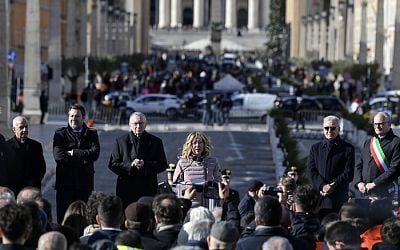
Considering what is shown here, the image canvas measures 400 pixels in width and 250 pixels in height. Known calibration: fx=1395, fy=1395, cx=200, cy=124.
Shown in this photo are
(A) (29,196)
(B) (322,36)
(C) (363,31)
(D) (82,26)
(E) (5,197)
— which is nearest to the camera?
(E) (5,197)

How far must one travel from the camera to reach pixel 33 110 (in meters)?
44.5

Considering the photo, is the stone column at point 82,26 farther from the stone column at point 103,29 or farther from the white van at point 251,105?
the stone column at point 103,29

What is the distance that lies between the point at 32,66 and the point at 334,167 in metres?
30.8

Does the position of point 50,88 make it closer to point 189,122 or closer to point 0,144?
point 189,122

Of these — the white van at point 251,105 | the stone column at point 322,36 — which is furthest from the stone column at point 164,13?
the white van at point 251,105

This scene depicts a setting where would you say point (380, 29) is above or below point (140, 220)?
above

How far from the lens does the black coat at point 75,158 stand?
14883 mm

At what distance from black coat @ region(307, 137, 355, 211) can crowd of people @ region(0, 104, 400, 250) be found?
11 millimetres

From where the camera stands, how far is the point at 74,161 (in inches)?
586

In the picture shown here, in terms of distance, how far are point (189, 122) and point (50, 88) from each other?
5414mm

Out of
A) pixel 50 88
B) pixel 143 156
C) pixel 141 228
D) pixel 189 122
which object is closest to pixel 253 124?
pixel 189 122

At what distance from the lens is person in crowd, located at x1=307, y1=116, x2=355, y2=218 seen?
1466 cm

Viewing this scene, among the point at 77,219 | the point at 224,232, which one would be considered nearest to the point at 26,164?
the point at 77,219

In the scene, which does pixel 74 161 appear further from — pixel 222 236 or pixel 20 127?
pixel 222 236
